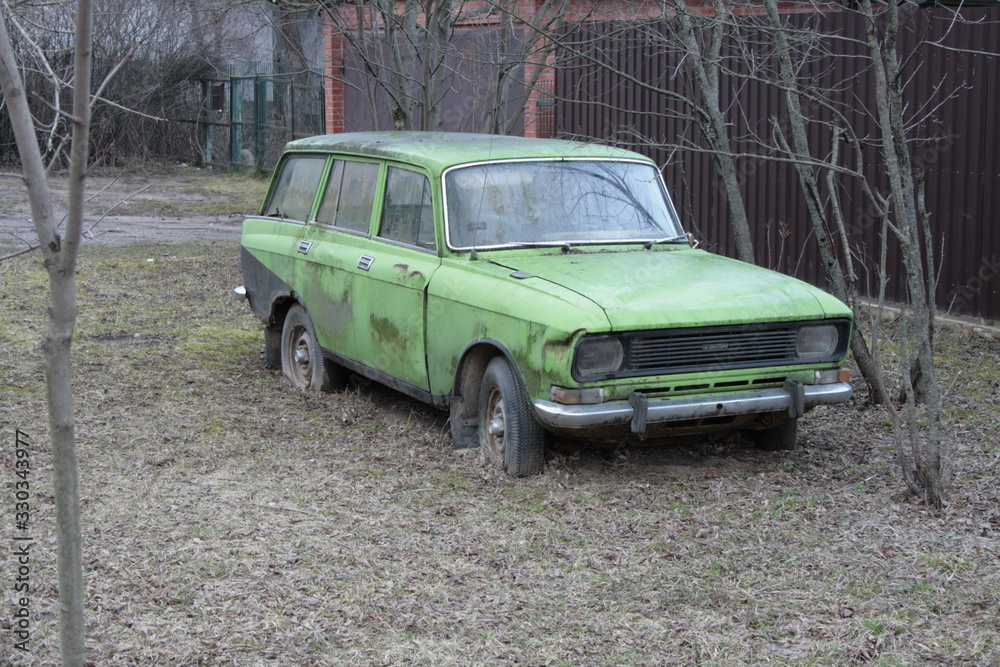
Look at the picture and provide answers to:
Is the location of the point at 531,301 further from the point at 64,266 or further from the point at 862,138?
the point at 862,138

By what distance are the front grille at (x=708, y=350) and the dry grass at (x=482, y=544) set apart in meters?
0.62

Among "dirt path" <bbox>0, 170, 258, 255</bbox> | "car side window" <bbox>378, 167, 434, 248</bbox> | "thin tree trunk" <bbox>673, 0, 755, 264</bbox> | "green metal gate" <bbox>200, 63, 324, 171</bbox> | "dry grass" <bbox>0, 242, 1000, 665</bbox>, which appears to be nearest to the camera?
"dry grass" <bbox>0, 242, 1000, 665</bbox>

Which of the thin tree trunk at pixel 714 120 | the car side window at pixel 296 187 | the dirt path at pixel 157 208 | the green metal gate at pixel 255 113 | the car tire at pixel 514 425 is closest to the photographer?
the car tire at pixel 514 425

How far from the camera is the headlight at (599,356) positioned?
5176 millimetres

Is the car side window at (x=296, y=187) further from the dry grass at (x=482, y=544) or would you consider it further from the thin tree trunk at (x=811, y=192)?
the thin tree trunk at (x=811, y=192)

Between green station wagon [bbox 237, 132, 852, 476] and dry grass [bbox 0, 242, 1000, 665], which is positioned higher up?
green station wagon [bbox 237, 132, 852, 476]

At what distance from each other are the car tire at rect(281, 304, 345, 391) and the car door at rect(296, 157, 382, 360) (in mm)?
165

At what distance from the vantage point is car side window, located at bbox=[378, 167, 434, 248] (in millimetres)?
6395

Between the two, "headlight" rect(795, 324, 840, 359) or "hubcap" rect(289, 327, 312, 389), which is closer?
"headlight" rect(795, 324, 840, 359)

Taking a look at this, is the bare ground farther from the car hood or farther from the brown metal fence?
the brown metal fence

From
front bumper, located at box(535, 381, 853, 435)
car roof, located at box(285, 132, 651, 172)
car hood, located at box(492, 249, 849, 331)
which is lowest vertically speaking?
front bumper, located at box(535, 381, 853, 435)

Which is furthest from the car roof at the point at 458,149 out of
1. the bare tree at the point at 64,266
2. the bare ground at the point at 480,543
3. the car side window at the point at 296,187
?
the bare tree at the point at 64,266

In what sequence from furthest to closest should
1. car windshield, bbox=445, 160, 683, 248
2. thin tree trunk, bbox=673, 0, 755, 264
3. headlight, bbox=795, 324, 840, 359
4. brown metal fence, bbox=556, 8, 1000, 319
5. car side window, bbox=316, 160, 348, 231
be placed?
1. brown metal fence, bbox=556, 8, 1000, 319
2. car side window, bbox=316, 160, 348, 231
3. thin tree trunk, bbox=673, 0, 755, 264
4. car windshield, bbox=445, 160, 683, 248
5. headlight, bbox=795, 324, 840, 359

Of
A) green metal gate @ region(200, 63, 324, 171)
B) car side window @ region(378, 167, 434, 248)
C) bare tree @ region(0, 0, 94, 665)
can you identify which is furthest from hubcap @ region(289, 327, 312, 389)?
green metal gate @ region(200, 63, 324, 171)
